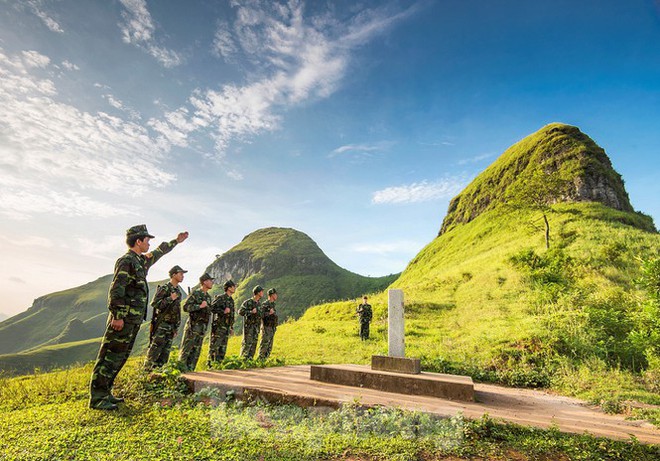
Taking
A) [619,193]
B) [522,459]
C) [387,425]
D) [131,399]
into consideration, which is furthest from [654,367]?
[619,193]

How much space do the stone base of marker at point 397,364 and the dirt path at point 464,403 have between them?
0.98m

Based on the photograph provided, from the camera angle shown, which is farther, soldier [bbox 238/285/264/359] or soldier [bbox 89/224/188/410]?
soldier [bbox 238/285/264/359]

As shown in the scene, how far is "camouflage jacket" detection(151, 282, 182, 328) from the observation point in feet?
25.9

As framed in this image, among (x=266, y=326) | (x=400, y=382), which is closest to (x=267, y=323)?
(x=266, y=326)

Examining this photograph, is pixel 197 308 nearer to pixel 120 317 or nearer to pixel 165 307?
pixel 165 307

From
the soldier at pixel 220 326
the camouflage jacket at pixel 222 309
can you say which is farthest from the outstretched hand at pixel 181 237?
the camouflage jacket at pixel 222 309

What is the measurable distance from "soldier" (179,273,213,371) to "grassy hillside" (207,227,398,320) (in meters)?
79.9

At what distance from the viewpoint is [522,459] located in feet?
12.2

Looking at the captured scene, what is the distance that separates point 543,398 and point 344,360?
615 centimetres

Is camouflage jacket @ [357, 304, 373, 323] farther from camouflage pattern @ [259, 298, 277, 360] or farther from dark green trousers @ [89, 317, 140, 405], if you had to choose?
dark green trousers @ [89, 317, 140, 405]

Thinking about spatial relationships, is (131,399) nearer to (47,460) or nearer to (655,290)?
(47,460)

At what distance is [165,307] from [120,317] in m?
2.89

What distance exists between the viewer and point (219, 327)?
926 centimetres

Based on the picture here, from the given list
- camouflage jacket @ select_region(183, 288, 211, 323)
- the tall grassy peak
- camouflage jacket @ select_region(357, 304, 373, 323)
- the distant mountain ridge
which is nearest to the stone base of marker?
camouflage jacket @ select_region(183, 288, 211, 323)
